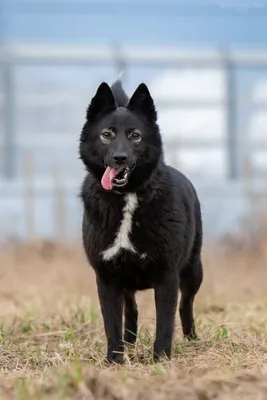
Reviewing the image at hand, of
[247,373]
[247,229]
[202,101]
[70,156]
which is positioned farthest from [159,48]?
[247,373]

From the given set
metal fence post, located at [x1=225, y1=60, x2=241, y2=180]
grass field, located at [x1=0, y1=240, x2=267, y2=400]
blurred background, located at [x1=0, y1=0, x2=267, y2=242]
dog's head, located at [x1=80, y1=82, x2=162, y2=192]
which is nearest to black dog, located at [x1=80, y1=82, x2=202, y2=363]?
dog's head, located at [x1=80, y1=82, x2=162, y2=192]

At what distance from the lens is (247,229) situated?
13094 mm

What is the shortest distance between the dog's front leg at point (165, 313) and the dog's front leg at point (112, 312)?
233 mm

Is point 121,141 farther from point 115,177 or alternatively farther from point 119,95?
point 119,95

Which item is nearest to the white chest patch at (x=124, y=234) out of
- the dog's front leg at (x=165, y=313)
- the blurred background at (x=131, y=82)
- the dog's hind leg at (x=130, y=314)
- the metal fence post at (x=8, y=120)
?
the dog's front leg at (x=165, y=313)

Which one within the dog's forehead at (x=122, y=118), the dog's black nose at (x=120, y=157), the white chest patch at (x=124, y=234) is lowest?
the white chest patch at (x=124, y=234)

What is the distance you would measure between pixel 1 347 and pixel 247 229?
8216 millimetres

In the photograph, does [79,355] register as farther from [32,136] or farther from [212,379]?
[32,136]

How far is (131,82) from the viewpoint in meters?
17.1

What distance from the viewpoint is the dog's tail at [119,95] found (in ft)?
17.3

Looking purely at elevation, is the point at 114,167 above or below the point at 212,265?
above

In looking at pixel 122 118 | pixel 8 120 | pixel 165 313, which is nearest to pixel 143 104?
pixel 122 118

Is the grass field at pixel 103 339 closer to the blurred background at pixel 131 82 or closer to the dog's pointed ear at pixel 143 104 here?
the dog's pointed ear at pixel 143 104

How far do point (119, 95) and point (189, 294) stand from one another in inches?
56.5
